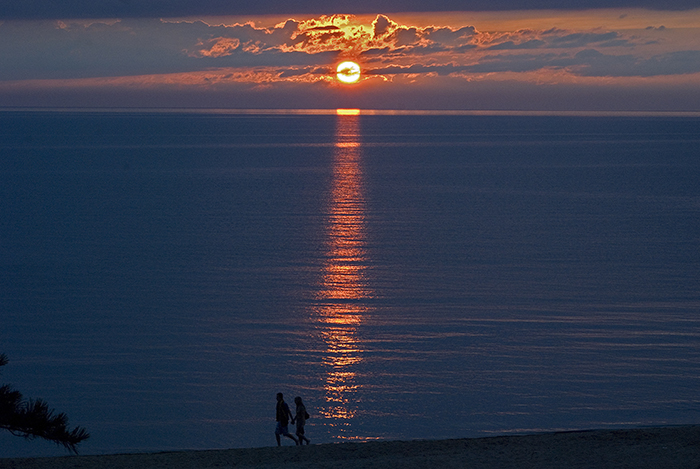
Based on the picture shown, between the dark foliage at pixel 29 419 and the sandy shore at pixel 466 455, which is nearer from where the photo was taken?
the dark foliage at pixel 29 419

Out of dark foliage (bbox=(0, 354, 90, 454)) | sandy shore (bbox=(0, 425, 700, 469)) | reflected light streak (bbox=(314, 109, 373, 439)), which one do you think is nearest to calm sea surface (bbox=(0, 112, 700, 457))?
reflected light streak (bbox=(314, 109, 373, 439))

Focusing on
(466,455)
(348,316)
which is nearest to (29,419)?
(466,455)

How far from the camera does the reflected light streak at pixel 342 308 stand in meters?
23.1

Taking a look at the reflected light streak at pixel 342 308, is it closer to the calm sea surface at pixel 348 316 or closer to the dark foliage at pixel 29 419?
the calm sea surface at pixel 348 316

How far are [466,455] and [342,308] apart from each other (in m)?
19.7

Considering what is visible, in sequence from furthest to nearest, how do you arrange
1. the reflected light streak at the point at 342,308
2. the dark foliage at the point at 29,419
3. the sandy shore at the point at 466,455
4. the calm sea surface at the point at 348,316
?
the reflected light streak at the point at 342,308 → the calm sea surface at the point at 348,316 → the sandy shore at the point at 466,455 → the dark foliage at the point at 29,419

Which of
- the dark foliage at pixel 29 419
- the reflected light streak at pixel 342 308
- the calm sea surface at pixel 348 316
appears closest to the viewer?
the dark foliage at pixel 29 419

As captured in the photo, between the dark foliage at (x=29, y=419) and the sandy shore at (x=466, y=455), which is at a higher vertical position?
the dark foliage at (x=29, y=419)

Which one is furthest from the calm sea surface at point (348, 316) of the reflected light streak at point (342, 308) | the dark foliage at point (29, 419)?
the dark foliage at point (29, 419)

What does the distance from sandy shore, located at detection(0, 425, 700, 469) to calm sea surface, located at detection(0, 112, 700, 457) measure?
5.69 meters

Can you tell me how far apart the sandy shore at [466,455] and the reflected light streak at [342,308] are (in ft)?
21.8

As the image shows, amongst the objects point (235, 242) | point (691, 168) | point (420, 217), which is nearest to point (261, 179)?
point (420, 217)

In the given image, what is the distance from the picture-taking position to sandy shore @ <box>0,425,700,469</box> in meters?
12.7

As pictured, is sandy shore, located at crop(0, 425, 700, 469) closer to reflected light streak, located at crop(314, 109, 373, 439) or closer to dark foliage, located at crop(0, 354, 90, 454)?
dark foliage, located at crop(0, 354, 90, 454)
